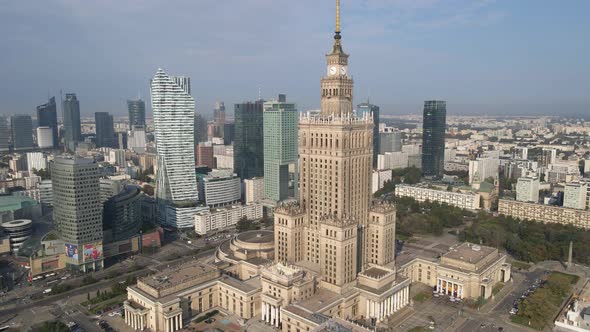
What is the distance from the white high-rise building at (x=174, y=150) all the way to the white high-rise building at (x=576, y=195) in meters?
102

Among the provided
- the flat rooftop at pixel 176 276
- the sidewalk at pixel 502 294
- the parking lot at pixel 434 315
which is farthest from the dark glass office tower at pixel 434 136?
the flat rooftop at pixel 176 276

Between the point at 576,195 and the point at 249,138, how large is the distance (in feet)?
354

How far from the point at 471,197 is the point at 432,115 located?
56.6 m

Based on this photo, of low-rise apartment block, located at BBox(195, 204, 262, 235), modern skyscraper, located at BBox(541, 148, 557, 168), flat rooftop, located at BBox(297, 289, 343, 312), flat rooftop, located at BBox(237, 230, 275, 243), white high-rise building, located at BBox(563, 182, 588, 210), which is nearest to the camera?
flat rooftop, located at BBox(297, 289, 343, 312)

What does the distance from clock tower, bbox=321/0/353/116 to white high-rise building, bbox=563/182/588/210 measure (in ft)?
275

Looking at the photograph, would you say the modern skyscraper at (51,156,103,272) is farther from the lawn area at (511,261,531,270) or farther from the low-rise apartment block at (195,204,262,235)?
the lawn area at (511,261,531,270)

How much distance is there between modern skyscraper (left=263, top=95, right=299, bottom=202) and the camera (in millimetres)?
141000

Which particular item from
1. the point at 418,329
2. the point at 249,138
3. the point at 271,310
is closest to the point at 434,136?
the point at 249,138

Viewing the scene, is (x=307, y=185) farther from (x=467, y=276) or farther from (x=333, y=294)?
(x=467, y=276)

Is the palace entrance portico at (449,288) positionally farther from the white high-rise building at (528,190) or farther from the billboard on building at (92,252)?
the billboard on building at (92,252)

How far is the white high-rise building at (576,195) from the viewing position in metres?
121

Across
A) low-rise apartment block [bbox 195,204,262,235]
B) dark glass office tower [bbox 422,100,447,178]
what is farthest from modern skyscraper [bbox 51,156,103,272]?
dark glass office tower [bbox 422,100,447,178]

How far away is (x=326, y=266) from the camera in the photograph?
70938 millimetres

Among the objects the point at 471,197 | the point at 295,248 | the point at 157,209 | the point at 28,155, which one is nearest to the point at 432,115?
the point at 471,197
